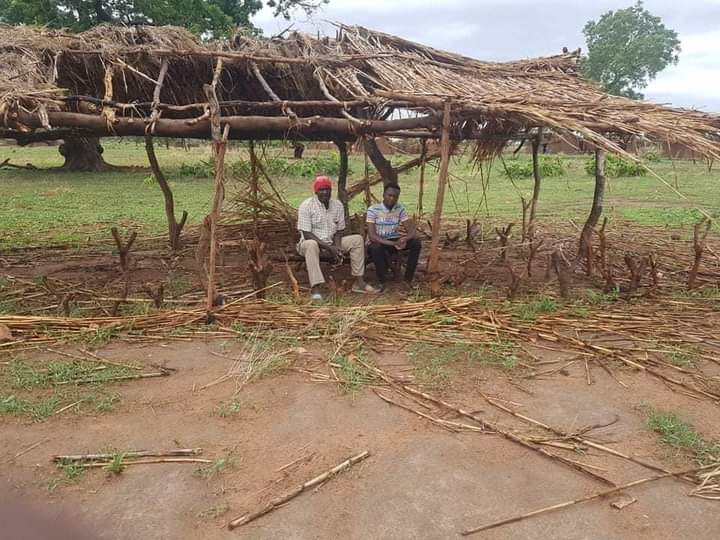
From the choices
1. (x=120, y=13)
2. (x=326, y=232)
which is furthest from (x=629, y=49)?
(x=326, y=232)

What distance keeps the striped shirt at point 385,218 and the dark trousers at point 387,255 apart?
0.17 m

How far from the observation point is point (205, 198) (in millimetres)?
14742

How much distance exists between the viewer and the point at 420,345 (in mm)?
4512

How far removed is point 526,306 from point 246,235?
4226 mm

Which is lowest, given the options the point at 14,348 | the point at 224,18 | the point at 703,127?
the point at 14,348

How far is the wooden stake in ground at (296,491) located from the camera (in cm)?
254

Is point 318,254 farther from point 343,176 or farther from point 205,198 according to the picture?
point 205,198

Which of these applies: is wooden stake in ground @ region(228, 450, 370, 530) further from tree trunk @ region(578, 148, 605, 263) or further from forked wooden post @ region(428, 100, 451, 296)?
tree trunk @ region(578, 148, 605, 263)

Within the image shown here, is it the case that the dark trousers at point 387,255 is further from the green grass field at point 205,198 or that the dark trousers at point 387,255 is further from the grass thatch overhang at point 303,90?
the grass thatch overhang at point 303,90

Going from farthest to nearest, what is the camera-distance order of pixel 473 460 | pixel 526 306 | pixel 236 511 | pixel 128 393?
pixel 526 306 → pixel 128 393 → pixel 473 460 → pixel 236 511

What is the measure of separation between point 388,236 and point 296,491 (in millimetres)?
3999

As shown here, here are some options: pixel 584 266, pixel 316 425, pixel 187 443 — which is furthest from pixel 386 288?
pixel 187 443

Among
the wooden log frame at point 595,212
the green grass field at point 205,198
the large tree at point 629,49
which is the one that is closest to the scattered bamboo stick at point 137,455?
the green grass field at point 205,198

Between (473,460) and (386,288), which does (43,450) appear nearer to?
(473,460)
